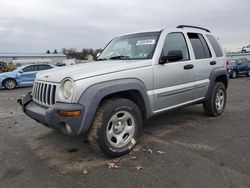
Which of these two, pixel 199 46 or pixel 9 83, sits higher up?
pixel 199 46

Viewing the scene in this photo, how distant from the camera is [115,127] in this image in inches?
157

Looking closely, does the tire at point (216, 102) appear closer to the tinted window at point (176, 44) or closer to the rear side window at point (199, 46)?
the rear side window at point (199, 46)

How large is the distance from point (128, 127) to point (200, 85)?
6.86 feet

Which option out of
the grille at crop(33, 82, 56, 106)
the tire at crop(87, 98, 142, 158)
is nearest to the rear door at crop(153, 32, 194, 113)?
the tire at crop(87, 98, 142, 158)

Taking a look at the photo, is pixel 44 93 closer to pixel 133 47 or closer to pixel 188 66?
pixel 133 47

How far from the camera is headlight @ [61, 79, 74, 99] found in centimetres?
358

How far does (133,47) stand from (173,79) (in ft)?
3.06

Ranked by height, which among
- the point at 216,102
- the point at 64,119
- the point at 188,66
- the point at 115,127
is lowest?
the point at 216,102

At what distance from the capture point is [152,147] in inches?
172

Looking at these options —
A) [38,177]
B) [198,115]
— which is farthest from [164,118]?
[38,177]

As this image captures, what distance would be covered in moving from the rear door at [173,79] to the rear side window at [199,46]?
317 millimetres

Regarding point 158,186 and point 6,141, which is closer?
point 158,186

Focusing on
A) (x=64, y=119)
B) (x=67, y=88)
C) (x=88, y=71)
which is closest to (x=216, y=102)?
(x=88, y=71)

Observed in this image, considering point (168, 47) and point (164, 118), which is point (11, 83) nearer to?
point (164, 118)
